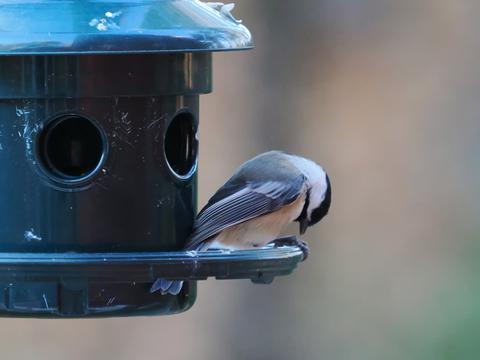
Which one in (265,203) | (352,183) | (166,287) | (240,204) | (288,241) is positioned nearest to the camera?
(166,287)

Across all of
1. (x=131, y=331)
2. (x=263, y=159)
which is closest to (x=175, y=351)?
(x=131, y=331)

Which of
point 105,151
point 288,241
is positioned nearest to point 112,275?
point 105,151

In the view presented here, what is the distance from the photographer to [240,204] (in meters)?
5.43

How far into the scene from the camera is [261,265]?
15.3ft

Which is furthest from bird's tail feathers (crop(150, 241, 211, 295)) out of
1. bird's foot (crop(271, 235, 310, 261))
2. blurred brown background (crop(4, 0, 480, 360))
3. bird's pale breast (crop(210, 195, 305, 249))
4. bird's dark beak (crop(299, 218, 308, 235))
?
blurred brown background (crop(4, 0, 480, 360))

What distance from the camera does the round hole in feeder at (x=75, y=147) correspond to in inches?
195

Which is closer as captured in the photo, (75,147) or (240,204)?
A: (75,147)

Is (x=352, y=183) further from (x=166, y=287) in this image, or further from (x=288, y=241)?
(x=166, y=287)

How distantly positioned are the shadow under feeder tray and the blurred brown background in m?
5.01

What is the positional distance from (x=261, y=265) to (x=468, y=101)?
20.5 feet

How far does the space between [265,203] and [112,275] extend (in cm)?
126

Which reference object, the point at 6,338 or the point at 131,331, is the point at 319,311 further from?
the point at 6,338

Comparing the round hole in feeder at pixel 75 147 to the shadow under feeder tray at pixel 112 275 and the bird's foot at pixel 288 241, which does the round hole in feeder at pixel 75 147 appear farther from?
the bird's foot at pixel 288 241

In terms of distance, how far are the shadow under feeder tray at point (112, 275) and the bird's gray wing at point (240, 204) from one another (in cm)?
23
